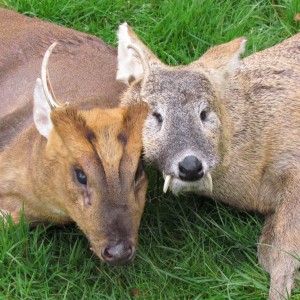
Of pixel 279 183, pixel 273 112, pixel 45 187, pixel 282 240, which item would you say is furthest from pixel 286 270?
pixel 45 187

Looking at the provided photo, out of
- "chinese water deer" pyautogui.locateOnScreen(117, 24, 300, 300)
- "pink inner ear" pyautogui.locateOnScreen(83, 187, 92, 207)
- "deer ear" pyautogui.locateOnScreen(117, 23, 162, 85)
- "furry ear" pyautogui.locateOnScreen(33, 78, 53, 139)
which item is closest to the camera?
"pink inner ear" pyautogui.locateOnScreen(83, 187, 92, 207)

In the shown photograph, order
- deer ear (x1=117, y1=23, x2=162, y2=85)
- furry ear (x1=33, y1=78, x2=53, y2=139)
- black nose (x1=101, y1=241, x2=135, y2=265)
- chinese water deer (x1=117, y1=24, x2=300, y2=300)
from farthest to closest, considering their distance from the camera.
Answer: deer ear (x1=117, y1=23, x2=162, y2=85) → furry ear (x1=33, y1=78, x2=53, y2=139) → chinese water deer (x1=117, y1=24, x2=300, y2=300) → black nose (x1=101, y1=241, x2=135, y2=265)

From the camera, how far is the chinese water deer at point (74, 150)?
5035 mm

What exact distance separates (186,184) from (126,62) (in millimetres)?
1062

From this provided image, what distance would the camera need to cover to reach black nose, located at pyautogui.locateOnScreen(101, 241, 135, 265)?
4969mm

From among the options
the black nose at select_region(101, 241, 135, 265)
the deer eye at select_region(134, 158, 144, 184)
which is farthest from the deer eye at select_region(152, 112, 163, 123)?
the black nose at select_region(101, 241, 135, 265)

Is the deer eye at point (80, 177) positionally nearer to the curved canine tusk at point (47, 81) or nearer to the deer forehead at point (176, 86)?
the curved canine tusk at point (47, 81)

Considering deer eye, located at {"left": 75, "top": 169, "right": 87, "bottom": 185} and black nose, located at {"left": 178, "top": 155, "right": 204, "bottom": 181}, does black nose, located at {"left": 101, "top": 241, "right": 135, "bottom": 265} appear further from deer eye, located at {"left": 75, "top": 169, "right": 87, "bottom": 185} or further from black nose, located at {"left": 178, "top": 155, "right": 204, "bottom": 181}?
black nose, located at {"left": 178, "top": 155, "right": 204, "bottom": 181}

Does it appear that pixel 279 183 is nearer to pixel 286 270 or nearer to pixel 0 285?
pixel 286 270

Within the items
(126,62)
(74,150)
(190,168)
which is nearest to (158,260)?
(190,168)

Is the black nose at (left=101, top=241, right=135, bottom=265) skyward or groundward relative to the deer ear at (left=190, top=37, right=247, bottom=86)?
groundward

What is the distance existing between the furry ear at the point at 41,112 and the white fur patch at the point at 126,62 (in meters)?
0.71

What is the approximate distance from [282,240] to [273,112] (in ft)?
2.91

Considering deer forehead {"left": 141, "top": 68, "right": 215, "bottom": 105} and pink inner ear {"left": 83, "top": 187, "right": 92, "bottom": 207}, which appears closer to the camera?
pink inner ear {"left": 83, "top": 187, "right": 92, "bottom": 207}
